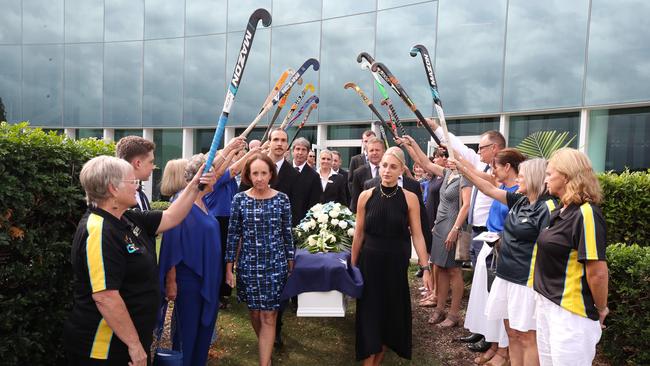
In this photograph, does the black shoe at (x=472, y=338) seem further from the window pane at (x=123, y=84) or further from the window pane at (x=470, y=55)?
Answer: the window pane at (x=123, y=84)

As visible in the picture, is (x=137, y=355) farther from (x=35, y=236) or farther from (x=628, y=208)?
(x=628, y=208)

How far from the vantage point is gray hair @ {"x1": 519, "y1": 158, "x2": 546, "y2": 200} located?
11.5 feet

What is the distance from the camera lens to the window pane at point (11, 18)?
795 inches

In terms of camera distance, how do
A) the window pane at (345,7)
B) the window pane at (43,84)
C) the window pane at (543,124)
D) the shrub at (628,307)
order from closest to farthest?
the shrub at (628,307)
the window pane at (543,124)
the window pane at (345,7)
the window pane at (43,84)

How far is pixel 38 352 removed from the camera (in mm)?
3205

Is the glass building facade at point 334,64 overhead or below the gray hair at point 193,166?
overhead

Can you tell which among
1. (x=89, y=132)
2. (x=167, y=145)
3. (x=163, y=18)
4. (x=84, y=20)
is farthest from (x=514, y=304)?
(x=84, y=20)

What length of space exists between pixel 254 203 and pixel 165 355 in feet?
4.98

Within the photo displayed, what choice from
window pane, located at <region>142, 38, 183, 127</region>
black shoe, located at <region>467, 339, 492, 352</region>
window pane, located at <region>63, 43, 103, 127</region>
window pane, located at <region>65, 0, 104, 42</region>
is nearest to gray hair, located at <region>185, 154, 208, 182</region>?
black shoe, located at <region>467, 339, 492, 352</region>

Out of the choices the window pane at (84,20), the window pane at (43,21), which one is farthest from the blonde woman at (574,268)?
the window pane at (43,21)

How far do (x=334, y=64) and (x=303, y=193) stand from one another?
32.0 feet

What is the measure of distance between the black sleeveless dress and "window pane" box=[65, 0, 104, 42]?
60.8 feet

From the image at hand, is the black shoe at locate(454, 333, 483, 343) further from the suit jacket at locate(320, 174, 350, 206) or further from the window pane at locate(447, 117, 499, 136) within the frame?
the window pane at locate(447, 117, 499, 136)

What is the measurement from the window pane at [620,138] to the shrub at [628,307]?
6.83m
